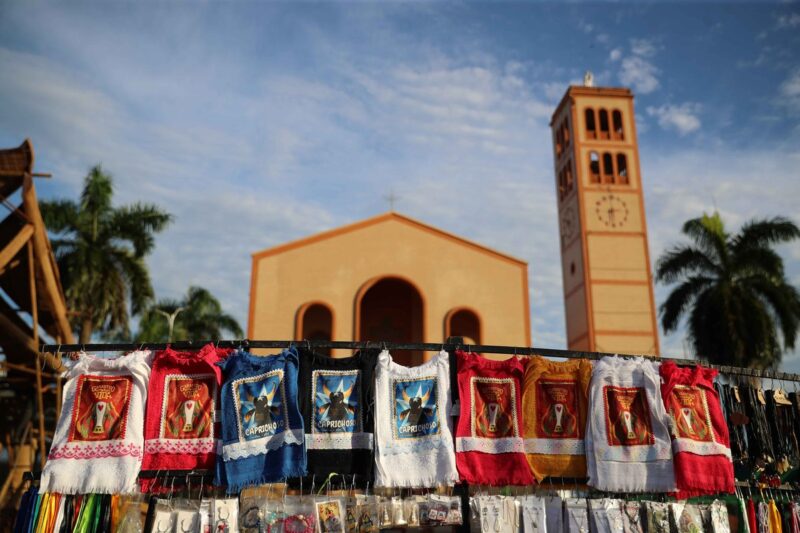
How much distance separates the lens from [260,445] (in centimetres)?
503

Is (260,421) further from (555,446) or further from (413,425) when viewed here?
(555,446)

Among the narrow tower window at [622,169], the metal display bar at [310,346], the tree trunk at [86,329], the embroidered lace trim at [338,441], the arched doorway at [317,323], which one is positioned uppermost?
the narrow tower window at [622,169]

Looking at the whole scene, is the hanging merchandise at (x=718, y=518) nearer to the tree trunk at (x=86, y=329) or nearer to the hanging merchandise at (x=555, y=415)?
the hanging merchandise at (x=555, y=415)

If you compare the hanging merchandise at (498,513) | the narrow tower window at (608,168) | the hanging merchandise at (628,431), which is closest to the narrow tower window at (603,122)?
the narrow tower window at (608,168)

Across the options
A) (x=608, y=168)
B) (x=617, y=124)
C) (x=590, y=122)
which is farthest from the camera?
(x=590, y=122)

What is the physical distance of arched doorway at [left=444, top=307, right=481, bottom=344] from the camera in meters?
20.9

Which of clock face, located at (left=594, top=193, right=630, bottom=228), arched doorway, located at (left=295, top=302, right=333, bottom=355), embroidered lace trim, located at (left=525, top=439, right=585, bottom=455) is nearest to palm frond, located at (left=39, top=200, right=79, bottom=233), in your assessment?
arched doorway, located at (left=295, top=302, right=333, bottom=355)

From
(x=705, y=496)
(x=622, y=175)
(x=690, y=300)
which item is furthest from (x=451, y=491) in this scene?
(x=622, y=175)

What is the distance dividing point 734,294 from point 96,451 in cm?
1985

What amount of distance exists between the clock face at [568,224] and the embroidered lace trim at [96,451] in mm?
26846

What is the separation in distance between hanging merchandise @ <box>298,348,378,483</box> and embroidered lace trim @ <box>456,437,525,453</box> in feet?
2.45

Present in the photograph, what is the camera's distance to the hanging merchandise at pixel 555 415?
5453 mm

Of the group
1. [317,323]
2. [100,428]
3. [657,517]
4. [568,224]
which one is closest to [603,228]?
[568,224]

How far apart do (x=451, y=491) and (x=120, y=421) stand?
8.85ft
